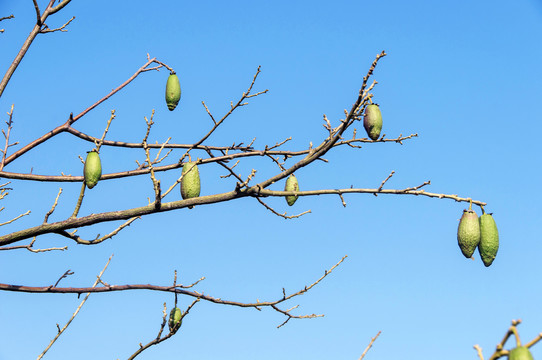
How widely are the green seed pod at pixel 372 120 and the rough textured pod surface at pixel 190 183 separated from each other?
1.45m

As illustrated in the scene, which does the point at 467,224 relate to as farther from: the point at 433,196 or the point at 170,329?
the point at 170,329

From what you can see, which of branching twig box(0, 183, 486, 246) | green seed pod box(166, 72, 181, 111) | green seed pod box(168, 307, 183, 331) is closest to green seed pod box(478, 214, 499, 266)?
branching twig box(0, 183, 486, 246)

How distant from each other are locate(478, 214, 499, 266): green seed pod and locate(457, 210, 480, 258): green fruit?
43 millimetres

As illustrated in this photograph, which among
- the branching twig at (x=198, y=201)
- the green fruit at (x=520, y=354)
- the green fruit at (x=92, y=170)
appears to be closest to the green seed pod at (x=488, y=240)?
the branching twig at (x=198, y=201)

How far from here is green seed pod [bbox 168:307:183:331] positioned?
19.5 ft

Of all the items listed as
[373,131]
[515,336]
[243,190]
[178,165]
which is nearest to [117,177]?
[178,165]

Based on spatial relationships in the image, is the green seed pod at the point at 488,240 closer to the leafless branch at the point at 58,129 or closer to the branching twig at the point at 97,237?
the branching twig at the point at 97,237

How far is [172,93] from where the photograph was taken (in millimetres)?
6949

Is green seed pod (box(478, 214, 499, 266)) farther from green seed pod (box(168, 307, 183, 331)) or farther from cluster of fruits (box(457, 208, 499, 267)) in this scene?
green seed pod (box(168, 307, 183, 331))

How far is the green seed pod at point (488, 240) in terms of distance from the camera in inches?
184

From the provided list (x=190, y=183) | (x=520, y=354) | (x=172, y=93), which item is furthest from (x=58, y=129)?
(x=520, y=354)

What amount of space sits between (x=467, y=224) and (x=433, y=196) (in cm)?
54

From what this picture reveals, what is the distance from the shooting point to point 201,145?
7355mm

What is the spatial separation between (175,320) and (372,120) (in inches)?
98.0
